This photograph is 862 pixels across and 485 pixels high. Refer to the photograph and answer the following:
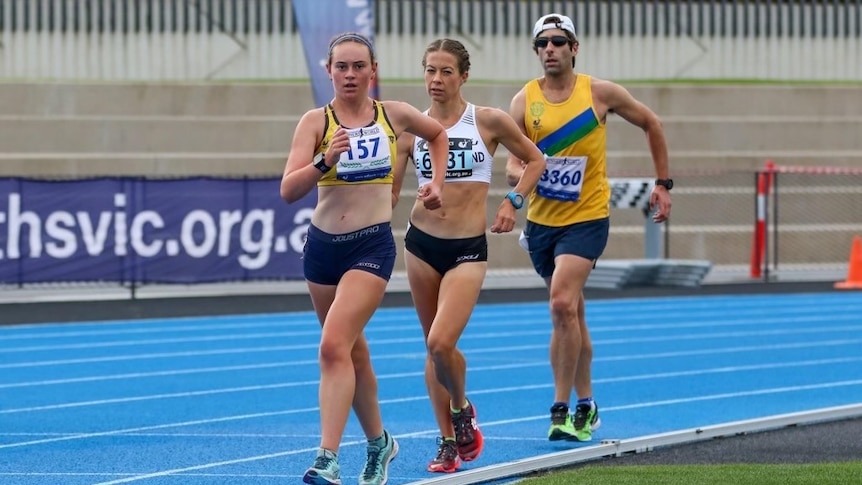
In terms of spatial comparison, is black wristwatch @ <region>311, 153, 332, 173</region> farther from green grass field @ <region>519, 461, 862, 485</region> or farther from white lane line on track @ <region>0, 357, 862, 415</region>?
white lane line on track @ <region>0, 357, 862, 415</region>

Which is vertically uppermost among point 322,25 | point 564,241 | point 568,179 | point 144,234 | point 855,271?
point 322,25

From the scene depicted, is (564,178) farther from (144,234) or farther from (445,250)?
(144,234)

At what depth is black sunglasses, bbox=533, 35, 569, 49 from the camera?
9156 mm

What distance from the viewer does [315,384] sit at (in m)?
12.6

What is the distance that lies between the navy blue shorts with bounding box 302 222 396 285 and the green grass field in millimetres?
1215

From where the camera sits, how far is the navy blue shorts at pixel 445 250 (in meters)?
8.28

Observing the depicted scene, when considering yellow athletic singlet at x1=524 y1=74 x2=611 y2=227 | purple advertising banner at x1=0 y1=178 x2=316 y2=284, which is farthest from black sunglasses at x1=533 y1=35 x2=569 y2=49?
purple advertising banner at x1=0 y1=178 x2=316 y2=284

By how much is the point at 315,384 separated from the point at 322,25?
325 inches

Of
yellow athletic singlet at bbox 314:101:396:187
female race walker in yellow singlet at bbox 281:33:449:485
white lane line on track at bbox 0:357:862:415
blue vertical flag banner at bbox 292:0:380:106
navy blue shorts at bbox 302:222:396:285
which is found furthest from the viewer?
blue vertical flag banner at bbox 292:0:380:106

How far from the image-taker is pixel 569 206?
9.41 m

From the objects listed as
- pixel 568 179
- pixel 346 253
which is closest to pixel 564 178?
pixel 568 179

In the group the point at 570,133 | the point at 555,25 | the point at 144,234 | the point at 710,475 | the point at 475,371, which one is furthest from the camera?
the point at 144,234

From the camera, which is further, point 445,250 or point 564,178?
point 564,178

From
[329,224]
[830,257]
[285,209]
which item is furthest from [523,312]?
[329,224]
